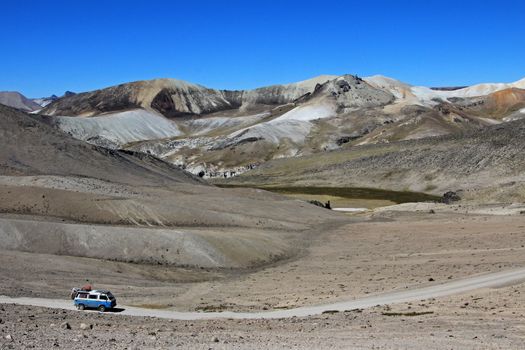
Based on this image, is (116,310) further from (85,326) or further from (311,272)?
(311,272)

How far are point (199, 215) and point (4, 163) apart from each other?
108ft

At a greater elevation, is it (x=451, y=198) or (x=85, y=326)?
(x=451, y=198)

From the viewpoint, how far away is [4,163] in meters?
93.2

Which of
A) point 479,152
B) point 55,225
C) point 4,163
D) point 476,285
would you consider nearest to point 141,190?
point 4,163

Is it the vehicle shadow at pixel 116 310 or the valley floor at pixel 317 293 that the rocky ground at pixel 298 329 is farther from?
the vehicle shadow at pixel 116 310

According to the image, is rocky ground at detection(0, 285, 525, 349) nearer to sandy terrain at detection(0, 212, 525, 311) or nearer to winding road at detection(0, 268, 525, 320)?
winding road at detection(0, 268, 525, 320)

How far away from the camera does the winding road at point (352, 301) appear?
35688 mm

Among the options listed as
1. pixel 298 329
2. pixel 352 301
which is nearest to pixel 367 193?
pixel 352 301

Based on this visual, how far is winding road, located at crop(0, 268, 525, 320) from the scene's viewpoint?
35688 mm

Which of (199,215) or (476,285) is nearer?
(476,285)

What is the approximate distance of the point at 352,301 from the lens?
40.0 m

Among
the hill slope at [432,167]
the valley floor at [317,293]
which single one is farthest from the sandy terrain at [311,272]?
the hill slope at [432,167]

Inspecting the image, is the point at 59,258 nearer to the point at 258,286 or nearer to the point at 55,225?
the point at 55,225

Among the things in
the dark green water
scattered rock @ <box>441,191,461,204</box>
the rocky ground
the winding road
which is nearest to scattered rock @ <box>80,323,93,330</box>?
the rocky ground
